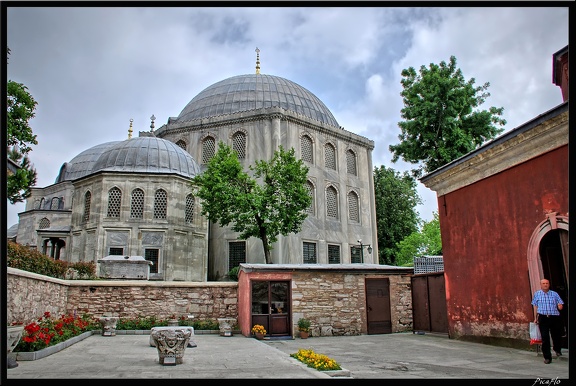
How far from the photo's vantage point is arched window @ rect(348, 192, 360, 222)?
30328mm

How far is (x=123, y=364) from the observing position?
24.7 ft

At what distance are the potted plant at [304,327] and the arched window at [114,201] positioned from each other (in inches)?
522

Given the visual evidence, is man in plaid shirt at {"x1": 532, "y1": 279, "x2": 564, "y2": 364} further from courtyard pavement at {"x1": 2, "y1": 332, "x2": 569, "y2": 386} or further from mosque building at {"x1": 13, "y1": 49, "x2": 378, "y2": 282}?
mosque building at {"x1": 13, "y1": 49, "x2": 378, "y2": 282}

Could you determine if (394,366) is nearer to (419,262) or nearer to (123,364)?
(123,364)

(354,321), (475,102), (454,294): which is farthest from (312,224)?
(454,294)

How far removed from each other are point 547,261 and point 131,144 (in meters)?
21.8

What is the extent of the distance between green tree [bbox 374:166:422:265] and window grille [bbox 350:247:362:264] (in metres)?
7.36

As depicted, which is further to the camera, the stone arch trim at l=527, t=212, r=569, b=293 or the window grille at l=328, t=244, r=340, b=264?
the window grille at l=328, t=244, r=340, b=264

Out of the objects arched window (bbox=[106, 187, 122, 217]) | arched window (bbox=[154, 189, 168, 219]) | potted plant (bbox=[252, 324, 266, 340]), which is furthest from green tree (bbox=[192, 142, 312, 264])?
potted plant (bbox=[252, 324, 266, 340])

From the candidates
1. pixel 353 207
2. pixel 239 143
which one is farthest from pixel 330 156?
pixel 239 143

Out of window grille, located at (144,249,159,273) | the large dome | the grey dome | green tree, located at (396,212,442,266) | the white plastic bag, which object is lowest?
the white plastic bag

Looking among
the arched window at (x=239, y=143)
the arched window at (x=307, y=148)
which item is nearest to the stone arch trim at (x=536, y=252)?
the arched window at (x=307, y=148)

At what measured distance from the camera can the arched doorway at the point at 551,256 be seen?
8.55 metres

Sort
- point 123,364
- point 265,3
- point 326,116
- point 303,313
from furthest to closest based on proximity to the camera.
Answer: point 326,116, point 303,313, point 123,364, point 265,3
